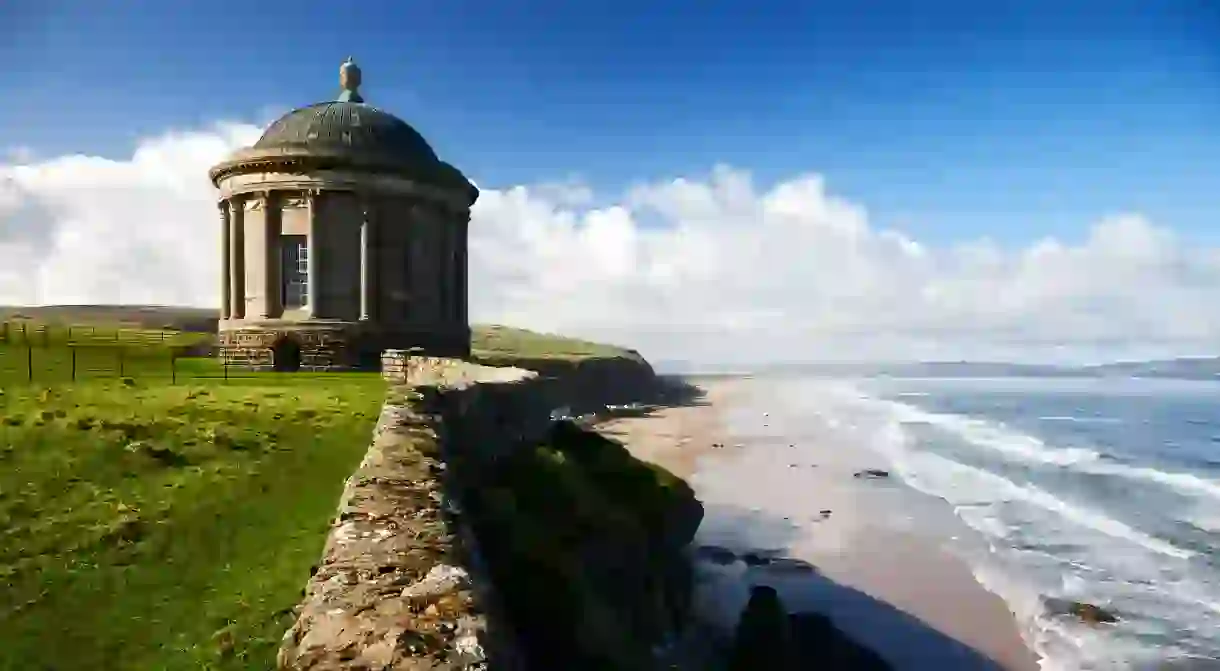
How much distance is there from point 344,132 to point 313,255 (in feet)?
14.1

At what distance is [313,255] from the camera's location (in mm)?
27844

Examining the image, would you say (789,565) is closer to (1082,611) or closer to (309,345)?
(1082,611)

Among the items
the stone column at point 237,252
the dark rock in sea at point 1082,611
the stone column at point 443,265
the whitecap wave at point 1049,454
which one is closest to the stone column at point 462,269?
the stone column at point 443,265

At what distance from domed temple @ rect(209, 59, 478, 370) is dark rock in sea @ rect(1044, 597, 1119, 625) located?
64.8 feet

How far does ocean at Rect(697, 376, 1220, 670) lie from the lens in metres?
18.0

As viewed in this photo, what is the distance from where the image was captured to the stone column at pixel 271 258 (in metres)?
27.7

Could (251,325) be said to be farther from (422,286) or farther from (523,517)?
(523,517)

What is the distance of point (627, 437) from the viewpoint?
56719mm

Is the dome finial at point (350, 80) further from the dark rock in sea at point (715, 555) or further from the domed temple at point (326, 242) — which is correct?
the dark rock in sea at point (715, 555)

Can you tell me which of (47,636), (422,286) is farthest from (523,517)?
(422,286)

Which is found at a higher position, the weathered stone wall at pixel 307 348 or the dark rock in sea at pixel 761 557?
the weathered stone wall at pixel 307 348

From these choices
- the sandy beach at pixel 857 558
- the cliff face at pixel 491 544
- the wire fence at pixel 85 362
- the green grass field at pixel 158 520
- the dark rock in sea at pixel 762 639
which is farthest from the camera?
the sandy beach at pixel 857 558

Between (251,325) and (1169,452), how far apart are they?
45.7 m

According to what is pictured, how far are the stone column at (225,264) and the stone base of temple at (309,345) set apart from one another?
4.57ft
